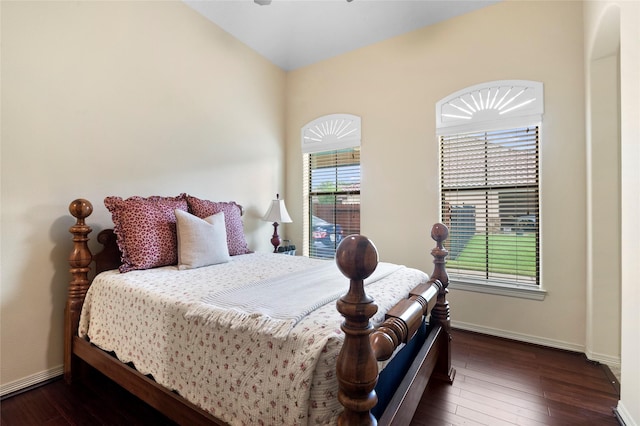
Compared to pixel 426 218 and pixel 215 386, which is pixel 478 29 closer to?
pixel 426 218

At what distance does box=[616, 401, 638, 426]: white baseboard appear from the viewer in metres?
1.40

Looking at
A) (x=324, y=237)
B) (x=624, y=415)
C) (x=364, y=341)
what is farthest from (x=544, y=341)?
(x=364, y=341)

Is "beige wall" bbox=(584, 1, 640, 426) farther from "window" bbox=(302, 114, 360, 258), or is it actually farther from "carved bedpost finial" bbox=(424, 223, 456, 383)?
"window" bbox=(302, 114, 360, 258)

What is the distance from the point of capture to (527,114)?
2.46 meters

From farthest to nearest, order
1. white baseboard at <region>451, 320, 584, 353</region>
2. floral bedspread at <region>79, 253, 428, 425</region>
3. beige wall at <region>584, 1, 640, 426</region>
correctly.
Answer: white baseboard at <region>451, 320, 584, 353</region> → beige wall at <region>584, 1, 640, 426</region> → floral bedspread at <region>79, 253, 428, 425</region>

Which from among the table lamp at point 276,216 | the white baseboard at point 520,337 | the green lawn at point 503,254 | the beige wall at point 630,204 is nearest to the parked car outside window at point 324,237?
the table lamp at point 276,216

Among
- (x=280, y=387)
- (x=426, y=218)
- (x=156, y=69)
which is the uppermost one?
(x=156, y=69)

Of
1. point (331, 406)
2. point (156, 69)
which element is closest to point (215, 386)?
point (331, 406)

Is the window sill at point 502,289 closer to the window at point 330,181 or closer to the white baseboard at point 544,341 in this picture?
the white baseboard at point 544,341

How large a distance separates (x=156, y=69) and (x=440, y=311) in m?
2.99

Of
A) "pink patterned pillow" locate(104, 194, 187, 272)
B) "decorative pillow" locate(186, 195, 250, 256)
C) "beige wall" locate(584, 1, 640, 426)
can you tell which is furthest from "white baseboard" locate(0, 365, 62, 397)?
"beige wall" locate(584, 1, 640, 426)

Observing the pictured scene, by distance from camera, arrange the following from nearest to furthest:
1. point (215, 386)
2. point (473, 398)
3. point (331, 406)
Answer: point (331, 406) → point (215, 386) → point (473, 398)

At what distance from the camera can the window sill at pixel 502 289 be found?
245 cm

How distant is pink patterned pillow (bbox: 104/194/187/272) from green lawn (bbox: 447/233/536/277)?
2561 millimetres
